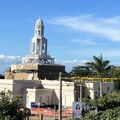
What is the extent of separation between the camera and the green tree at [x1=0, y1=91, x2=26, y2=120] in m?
23.8

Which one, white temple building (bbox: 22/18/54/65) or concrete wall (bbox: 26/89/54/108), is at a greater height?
white temple building (bbox: 22/18/54/65)

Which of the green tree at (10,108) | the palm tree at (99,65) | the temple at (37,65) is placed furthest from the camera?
the temple at (37,65)

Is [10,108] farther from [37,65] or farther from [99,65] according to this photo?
[37,65]

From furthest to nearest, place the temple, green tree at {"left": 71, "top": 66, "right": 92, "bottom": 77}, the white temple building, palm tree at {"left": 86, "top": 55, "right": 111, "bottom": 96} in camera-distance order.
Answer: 1. the white temple building
2. the temple
3. green tree at {"left": 71, "top": 66, "right": 92, "bottom": 77}
4. palm tree at {"left": 86, "top": 55, "right": 111, "bottom": 96}

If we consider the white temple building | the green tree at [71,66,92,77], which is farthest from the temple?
the green tree at [71,66,92,77]

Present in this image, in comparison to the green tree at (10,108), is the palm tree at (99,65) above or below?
above

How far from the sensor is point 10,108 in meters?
24.3

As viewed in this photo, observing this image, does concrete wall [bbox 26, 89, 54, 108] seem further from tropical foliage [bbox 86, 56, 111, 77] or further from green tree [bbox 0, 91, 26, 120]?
green tree [bbox 0, 91, 26, 120]

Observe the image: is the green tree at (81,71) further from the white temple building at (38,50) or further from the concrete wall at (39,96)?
the concrete wall at (39,96)

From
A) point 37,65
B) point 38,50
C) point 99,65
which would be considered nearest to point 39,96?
point 99,65

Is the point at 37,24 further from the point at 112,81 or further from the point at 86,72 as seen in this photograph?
the point at 112,81

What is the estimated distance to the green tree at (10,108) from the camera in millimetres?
23812

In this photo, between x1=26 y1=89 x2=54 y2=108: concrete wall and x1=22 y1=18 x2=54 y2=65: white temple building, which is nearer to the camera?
x1=26 y1=89 x2=54 y2=108: concrete wall

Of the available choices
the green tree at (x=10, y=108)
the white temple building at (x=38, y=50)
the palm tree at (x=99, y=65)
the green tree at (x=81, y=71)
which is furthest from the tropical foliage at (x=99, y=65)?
the green tree at (x=10, y=108)
